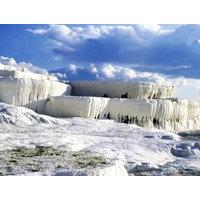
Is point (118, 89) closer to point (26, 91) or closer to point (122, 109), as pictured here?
point (122, 109)

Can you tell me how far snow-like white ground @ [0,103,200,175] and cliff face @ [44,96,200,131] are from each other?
57.3 inches

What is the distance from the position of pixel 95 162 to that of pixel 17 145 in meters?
2.12

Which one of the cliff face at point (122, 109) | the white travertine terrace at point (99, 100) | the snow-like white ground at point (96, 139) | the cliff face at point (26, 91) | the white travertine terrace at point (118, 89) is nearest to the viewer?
the snow-like white ground at point (96, 139)

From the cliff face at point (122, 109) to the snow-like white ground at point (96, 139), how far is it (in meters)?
1.45

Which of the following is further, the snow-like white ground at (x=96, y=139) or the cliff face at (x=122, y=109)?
the cliff face at (x=122, y=109)

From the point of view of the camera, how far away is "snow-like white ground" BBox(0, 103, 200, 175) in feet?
34.4

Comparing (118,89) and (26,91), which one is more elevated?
(118,89)

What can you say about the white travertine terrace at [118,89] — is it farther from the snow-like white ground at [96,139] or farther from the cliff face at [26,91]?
the snow-like white ground at [96,139]

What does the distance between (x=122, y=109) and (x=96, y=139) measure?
491 centimetres

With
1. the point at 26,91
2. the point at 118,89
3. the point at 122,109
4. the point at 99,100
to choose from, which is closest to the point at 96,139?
the point at 99,100

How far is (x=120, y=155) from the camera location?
10180 mm

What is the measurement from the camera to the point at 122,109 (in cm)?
1648

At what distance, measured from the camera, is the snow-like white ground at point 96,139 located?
1048cm

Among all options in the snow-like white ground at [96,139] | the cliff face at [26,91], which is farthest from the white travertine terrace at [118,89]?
the snow-like white ground at [96,139]
